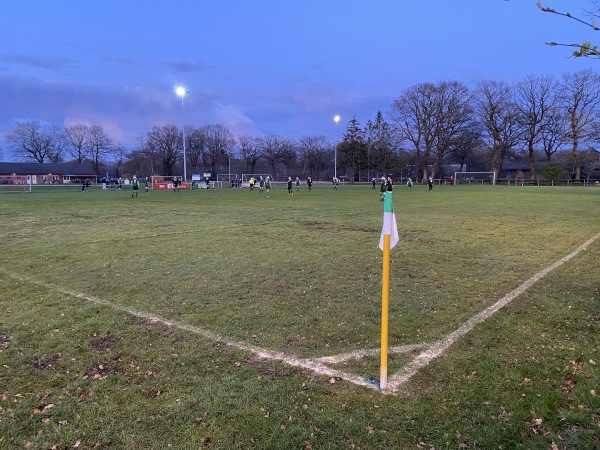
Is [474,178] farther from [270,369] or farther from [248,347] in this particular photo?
[270,369]

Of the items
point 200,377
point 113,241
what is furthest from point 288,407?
point 113,241

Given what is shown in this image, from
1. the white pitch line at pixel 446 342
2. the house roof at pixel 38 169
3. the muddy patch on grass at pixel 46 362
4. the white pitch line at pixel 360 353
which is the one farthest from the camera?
the house roof at pixel 38 169

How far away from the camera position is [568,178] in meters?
70.0

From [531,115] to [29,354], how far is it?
81.1 m

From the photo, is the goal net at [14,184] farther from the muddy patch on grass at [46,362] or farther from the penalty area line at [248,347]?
the muddy patch on grass at [46,362]

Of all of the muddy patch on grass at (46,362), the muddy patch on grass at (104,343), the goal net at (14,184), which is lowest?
the muddy patch on grass at (46,362)

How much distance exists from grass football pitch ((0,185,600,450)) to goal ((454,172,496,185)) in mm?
72560

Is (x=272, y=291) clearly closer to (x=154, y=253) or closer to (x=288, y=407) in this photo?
(x=288, y=407)

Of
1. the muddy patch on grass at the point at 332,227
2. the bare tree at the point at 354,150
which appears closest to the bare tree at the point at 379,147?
the bare tree at the point at 354,150

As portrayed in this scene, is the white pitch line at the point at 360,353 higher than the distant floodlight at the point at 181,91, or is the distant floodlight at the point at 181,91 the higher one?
the distant floodlight at the point at 181,91

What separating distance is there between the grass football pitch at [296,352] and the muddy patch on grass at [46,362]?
20mm

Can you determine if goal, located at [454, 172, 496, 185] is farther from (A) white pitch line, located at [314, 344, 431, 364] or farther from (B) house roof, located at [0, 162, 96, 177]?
(B) house roof, located at [0, 162, 96, 177]

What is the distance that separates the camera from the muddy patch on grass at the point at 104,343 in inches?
174

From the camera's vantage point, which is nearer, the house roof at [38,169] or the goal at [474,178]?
the goal at [474,178]
